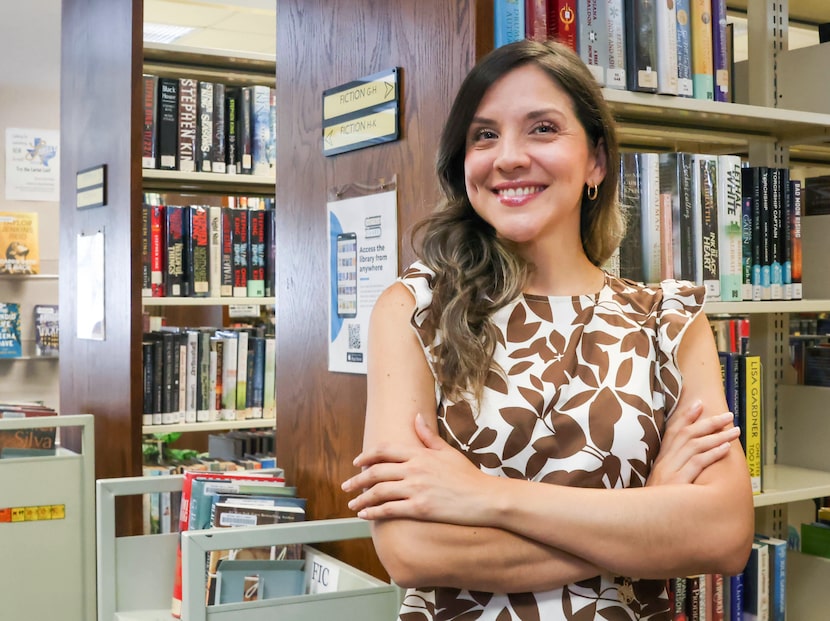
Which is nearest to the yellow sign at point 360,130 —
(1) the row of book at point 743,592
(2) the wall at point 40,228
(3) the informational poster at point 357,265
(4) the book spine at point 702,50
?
(3) the informational poster at point 357,265

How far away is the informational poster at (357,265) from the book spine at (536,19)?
1.37 ft

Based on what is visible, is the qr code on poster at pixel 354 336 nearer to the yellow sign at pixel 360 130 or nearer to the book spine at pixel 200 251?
the yellow sign at pixel 360 130

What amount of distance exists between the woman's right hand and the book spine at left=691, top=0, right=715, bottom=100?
3.24 ft

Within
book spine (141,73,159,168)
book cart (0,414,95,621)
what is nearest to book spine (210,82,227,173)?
book spine (141,73,159,168)

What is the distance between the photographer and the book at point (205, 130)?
352 cm

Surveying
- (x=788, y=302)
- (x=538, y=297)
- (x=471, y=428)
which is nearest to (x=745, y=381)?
(x=788, y=302)

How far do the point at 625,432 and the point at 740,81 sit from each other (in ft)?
5.35

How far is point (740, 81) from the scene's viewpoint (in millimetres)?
2598

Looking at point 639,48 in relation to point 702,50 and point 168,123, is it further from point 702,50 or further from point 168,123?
point 168,123

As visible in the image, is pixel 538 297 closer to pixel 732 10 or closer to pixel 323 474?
pixel 323 474

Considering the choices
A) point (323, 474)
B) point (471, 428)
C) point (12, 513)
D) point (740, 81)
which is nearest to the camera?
point (471, 428)

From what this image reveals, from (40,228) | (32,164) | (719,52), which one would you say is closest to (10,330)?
(40,228)

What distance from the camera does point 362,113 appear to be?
2.14 metres

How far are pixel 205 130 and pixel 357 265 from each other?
1652 millimetres
